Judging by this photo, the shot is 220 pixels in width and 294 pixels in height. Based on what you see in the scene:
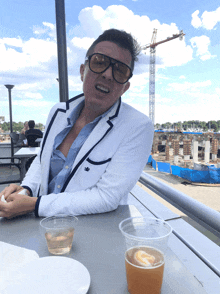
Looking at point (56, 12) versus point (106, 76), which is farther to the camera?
point (56, 12)

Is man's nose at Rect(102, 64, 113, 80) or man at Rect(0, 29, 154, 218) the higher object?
man's nose at Rect(102, 64, 113, 80)

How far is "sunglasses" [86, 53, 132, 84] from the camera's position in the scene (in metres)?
1.20

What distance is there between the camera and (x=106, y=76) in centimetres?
120

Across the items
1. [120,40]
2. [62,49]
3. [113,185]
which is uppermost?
[62,49]

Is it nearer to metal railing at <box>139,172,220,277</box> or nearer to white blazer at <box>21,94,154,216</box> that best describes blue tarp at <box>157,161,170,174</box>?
metal railing at <box>139,172,220,277</box>

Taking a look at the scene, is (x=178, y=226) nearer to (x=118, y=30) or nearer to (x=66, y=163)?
(x=66, y=163)

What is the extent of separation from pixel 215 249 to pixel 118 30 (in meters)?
1.32

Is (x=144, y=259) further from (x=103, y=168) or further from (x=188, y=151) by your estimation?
(x=188, y=151)

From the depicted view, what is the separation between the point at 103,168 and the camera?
111 cm

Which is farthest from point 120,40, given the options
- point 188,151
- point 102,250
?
point 188,151

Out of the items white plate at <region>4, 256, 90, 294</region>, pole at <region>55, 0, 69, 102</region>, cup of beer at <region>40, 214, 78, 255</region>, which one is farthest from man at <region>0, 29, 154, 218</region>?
pole at <region>55, 0, 69, 102</region>

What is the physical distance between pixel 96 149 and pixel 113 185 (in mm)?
238

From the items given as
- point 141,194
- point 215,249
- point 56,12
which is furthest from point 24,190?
point 56,12

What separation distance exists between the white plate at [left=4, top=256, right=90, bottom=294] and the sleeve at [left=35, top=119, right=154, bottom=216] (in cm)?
37
